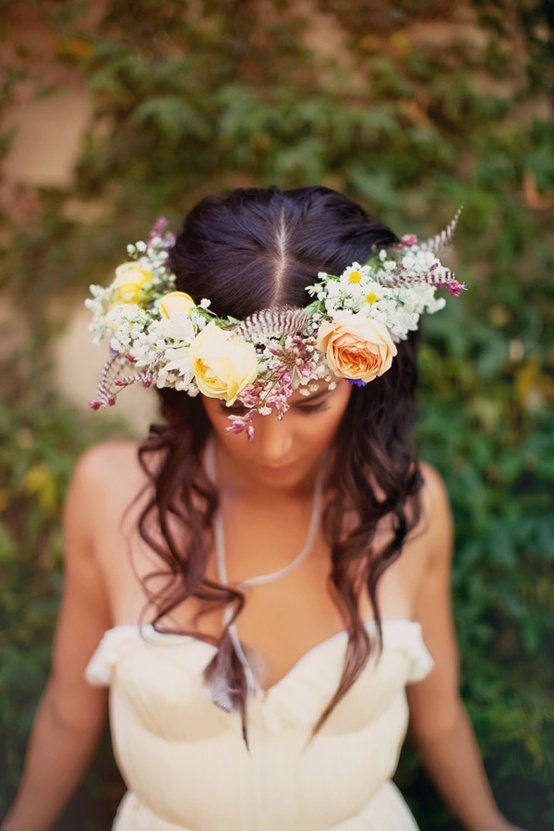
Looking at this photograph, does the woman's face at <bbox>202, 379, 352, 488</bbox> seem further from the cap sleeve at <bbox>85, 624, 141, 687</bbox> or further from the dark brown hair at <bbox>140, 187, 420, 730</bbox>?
the cap sleeve at <bbox>85, 624, 141, 687</bbox>

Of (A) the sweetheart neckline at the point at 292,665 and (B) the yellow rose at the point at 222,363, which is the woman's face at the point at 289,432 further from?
(A) the sweetheart neckline at the point at 292,665

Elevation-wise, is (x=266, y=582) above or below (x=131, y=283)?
below

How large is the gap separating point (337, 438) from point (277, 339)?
19.1 inches

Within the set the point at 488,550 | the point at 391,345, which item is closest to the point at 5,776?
the point at 488,550

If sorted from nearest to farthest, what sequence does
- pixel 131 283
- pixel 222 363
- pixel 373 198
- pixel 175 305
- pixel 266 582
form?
pixel 222 363, pixel 175 305, pixel 131 283, pixel 266 582, pixel 373 198

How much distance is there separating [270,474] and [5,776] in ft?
4.60

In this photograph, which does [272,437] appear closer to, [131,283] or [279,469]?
[279,469]

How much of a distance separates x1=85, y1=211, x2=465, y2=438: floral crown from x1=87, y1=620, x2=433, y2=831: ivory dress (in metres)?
0.58

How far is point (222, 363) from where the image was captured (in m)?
1.07

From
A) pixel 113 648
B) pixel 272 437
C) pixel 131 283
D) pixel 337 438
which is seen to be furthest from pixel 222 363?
pixel 113 648

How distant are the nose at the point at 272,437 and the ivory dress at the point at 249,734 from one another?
1.48 feet

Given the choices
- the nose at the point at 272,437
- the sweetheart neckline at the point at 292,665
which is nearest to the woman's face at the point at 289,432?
the nose at the point at 272,437

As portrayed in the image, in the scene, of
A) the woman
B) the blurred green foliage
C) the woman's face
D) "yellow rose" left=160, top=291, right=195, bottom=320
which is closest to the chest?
the woman

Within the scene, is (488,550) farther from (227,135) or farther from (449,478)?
(227,135)
